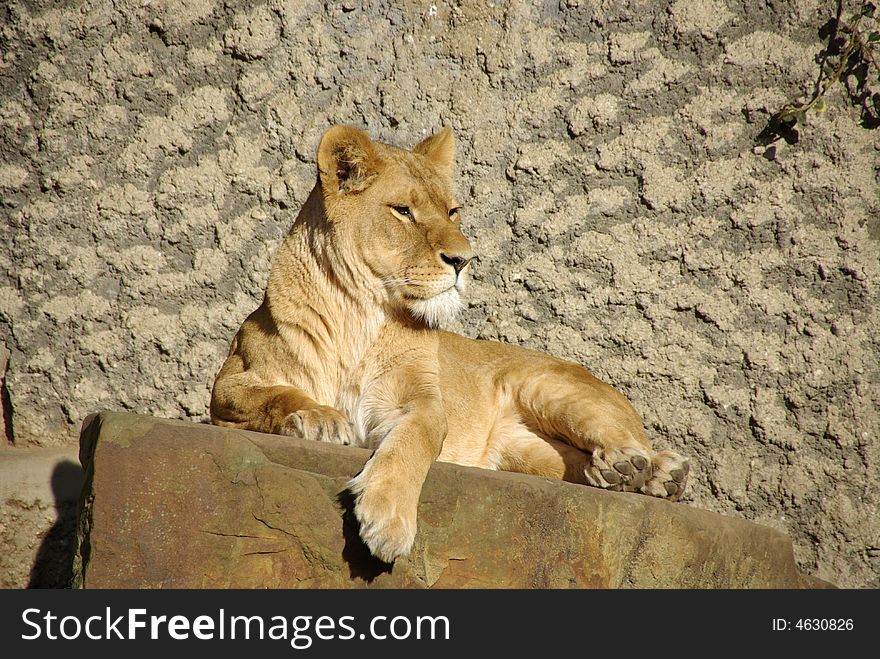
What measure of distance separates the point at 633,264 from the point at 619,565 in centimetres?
235

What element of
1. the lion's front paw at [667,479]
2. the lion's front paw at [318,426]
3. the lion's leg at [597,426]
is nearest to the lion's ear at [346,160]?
the lion's front paw at [318,426]

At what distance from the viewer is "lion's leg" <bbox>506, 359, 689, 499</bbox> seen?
369 cm

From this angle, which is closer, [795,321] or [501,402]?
[501,402]

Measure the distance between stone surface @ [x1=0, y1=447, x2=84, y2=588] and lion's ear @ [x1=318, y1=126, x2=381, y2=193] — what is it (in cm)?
223

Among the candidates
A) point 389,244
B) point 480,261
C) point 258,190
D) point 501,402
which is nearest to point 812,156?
point 480,261

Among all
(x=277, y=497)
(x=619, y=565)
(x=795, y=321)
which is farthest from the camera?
(x=795, y=321)

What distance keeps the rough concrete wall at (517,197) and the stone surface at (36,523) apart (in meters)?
0.48

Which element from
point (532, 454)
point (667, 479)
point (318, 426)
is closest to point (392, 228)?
point (318, 426)

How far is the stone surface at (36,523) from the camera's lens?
14.7ft

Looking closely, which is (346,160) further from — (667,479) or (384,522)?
(667,479)

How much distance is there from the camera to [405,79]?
530 centimetres

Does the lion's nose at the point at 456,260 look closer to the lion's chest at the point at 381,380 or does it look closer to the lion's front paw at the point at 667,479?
the lion's chest at the point at 381,380

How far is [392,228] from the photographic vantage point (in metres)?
3.67

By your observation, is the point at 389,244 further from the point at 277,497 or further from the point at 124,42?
the point at 124,42
